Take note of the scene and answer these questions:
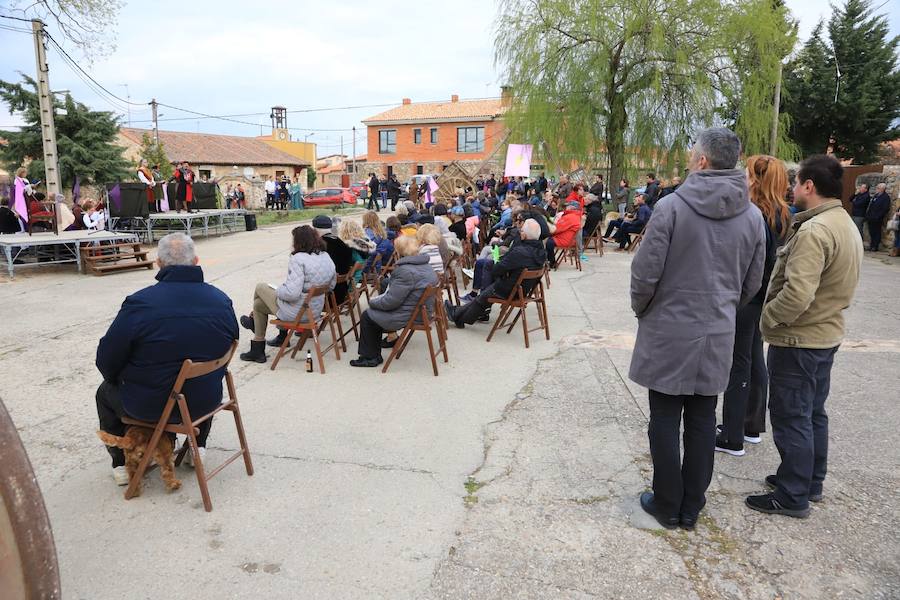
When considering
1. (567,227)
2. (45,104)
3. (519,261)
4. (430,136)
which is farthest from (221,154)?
(519,261)

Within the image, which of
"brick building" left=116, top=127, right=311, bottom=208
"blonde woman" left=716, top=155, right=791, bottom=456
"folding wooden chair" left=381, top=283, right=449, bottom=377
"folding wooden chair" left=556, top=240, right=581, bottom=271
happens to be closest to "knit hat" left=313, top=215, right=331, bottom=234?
"folding wooden chair" left=381, top=283, right=449, bottom=377

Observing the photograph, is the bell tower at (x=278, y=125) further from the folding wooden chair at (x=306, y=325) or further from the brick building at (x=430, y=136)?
the folding wooden chair at (x=306, y=325)

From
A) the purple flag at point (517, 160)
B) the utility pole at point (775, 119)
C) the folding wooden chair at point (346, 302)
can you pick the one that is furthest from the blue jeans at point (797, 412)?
the utility pole at point (775, 119)

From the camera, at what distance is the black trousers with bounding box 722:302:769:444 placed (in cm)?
345

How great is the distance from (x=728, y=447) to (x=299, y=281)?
141 inches

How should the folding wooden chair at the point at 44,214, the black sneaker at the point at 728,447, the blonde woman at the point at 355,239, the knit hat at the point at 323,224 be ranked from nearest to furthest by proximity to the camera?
the black sneaker at the point at 728,447, the blonde woman at the point at 355,239, the knit hat at the point at 323,224, the folding wooden chair at the point at 44,214

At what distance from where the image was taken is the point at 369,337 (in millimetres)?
5469

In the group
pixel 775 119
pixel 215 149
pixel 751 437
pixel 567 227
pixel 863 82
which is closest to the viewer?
pixel 751 437

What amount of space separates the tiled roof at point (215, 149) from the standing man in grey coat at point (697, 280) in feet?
148

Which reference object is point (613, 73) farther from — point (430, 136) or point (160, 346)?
point (430, 136)

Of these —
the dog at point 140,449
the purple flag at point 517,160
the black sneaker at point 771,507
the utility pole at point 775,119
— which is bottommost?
the black sneaker at point 771,507

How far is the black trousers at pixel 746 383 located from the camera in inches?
136

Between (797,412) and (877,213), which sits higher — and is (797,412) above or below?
below

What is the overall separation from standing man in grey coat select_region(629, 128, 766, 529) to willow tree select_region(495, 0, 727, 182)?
609 inches
